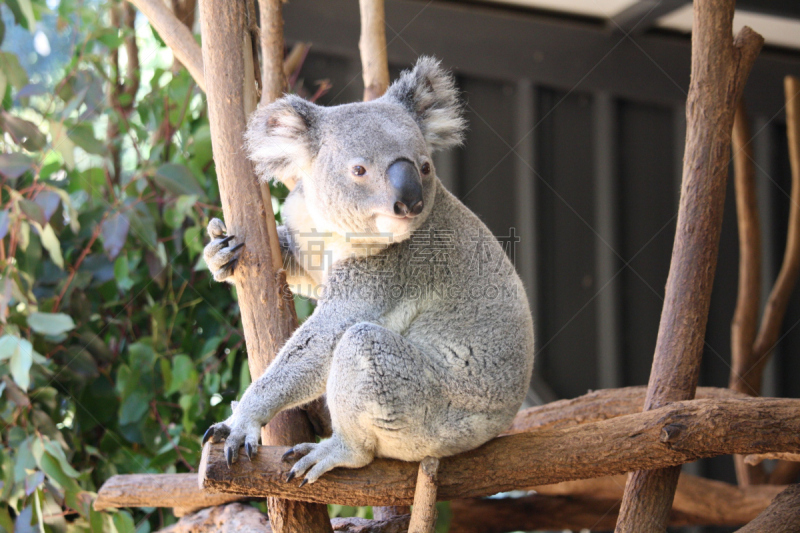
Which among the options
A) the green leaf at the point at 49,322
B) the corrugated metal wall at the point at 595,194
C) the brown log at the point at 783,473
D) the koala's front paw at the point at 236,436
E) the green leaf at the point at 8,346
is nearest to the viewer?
the koala's front paw at the point at 236,436

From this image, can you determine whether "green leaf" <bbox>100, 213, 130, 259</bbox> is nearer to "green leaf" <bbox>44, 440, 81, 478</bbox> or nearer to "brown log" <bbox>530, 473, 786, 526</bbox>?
"green leaf" <bbox>44, 440, 81, 478</bbox>

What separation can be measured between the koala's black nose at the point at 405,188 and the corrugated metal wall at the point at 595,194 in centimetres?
317

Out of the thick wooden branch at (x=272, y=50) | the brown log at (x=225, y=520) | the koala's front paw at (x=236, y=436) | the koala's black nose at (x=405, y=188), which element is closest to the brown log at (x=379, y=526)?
the brown log at (x=225, y=520)

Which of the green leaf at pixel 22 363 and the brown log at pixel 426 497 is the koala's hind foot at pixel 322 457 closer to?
the brown log at pixel 426 497

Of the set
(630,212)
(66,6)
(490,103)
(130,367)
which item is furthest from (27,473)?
(630,212)

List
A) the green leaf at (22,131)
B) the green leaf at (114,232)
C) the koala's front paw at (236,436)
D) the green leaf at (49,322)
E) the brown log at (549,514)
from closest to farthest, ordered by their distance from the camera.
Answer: the koala's front paw at (236,436) < the green leaf at (49,322) < the green leaf at (114,232) < the green leaf at (22,131) < the brown log at (549,514)

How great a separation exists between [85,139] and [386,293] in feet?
6.56

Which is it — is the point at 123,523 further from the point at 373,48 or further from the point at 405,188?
the point at 373,48

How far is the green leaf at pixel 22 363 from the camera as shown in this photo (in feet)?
9.14

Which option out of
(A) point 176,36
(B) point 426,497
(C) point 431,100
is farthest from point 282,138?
(B) point 426,497

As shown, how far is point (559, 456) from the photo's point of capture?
84.4 inches

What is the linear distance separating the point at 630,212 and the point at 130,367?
4077 millimetres

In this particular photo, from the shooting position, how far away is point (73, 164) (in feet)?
11.5

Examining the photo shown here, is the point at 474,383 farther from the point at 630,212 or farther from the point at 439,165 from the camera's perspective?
the point at 630,212
